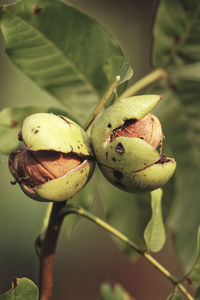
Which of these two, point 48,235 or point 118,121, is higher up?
point 118,121

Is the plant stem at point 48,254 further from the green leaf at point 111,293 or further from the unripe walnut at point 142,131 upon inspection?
the green leaf at point 111,293

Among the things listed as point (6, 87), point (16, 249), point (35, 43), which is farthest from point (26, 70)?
point (16, 249)

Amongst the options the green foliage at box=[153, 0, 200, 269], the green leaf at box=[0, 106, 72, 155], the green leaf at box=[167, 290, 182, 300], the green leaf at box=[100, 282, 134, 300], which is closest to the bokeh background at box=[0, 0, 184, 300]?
the green leaf at box=[0, 106, 72, 155]

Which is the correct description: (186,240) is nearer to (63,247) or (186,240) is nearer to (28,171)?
(28,171)

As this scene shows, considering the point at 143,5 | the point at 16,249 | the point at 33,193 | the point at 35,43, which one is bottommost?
the point at 16,249

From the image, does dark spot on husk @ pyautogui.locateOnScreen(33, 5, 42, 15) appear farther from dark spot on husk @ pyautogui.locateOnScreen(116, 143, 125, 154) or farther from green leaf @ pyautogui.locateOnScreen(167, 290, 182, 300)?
green leaf @ pyautogui.locateOnScreen(167, 290, 182, 300)

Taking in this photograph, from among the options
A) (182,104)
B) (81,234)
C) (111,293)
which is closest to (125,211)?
(111,293)
